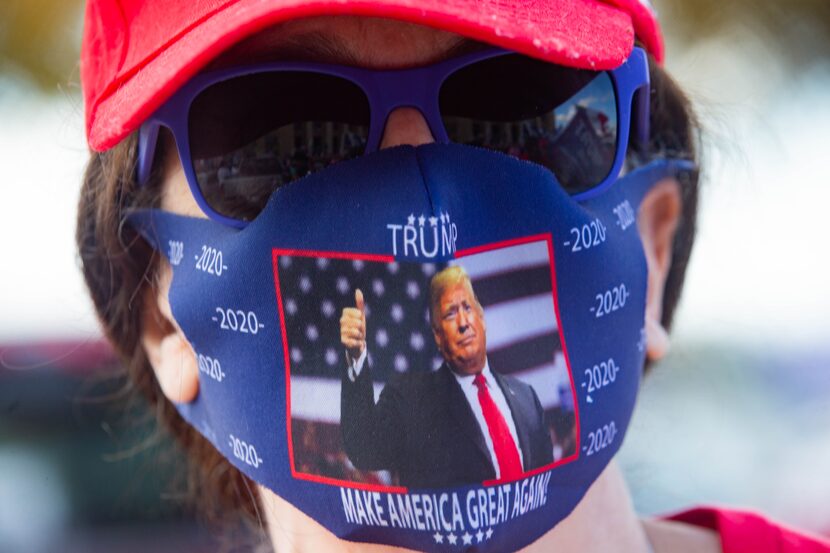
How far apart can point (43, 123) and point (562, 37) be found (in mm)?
1752

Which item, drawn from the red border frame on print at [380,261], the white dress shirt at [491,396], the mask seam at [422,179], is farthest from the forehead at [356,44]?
the white dress shirt at [491,396]

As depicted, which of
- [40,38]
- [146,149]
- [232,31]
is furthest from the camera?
[40,38]

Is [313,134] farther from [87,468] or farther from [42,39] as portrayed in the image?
[87,468]

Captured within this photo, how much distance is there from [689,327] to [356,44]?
1977 millimetres

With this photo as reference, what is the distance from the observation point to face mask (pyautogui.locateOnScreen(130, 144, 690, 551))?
1137 mm

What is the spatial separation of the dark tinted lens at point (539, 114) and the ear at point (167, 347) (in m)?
0.56

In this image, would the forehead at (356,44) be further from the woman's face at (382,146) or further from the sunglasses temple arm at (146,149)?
the sunglasses temple arm at (146,149)

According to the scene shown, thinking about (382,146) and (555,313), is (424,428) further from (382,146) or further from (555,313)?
(382,146)

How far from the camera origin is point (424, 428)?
1.14m

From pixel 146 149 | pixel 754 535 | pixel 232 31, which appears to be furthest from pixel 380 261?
pixel 754 535

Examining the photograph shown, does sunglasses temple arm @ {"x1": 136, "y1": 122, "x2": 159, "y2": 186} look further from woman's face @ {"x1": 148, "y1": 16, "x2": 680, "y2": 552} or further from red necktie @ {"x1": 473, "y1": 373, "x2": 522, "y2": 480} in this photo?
red necktie @ {"x1": 473, "y1": 373, "x2": 522, "y2": 480}

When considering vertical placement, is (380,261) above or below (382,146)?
below

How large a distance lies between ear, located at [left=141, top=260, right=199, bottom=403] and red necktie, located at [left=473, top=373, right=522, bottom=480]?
1.69 ft

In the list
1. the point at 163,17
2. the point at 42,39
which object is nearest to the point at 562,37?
the point at 163,17
